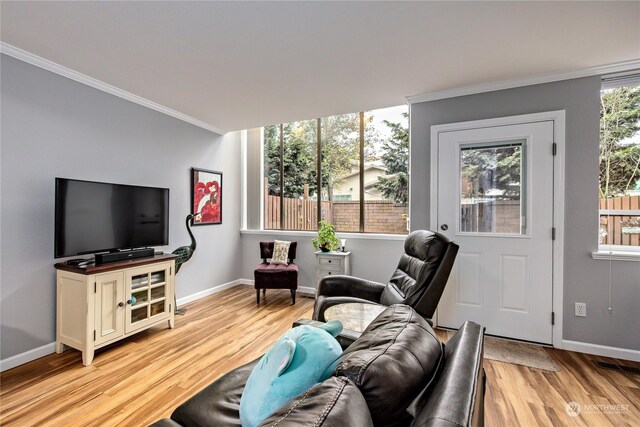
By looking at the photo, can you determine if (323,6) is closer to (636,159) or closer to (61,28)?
(61,28)

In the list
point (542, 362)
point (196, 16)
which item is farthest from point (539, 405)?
point (196, 16)

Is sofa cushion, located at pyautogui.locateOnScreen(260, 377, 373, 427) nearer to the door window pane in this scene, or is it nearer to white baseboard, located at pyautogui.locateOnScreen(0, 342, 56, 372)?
the door window pane

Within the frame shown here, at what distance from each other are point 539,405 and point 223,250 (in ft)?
12.7

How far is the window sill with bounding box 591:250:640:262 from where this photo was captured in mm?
2330

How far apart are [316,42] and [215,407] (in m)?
2.26

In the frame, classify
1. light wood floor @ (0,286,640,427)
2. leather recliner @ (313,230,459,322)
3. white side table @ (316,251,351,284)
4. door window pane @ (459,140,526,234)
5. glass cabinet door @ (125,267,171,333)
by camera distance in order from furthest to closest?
white side table @ (316,251,351,284)
door window pane @ (459,140,526,234)
glass cabinet door @ (125,267,171,333)
leather recliner @ (313,230,459,322)
light wood floor @ (0,286,640,427)

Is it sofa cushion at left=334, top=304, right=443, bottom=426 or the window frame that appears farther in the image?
the window frame

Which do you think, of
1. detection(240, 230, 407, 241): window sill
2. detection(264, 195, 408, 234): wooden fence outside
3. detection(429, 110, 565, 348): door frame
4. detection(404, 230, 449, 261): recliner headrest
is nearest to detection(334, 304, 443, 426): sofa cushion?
detection(404, 230, 449, 261): recliner headrest

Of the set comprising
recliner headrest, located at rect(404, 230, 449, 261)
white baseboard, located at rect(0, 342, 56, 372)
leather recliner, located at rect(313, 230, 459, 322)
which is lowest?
white baseboard, located at rect(0, 342, 56, 372)

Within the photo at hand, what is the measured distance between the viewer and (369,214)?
161 inches

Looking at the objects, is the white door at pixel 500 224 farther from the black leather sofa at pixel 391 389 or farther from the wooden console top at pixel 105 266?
the wooden console top at pixel 105 266

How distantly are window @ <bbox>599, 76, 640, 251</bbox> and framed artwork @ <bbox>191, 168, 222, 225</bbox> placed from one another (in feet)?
14.2

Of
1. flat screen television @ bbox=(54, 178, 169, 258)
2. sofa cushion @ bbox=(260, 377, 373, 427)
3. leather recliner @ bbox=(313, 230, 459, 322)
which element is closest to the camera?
sofa cushion @ bbox=(260, 377, 373, 427)

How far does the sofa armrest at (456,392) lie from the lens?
1.93 feet
